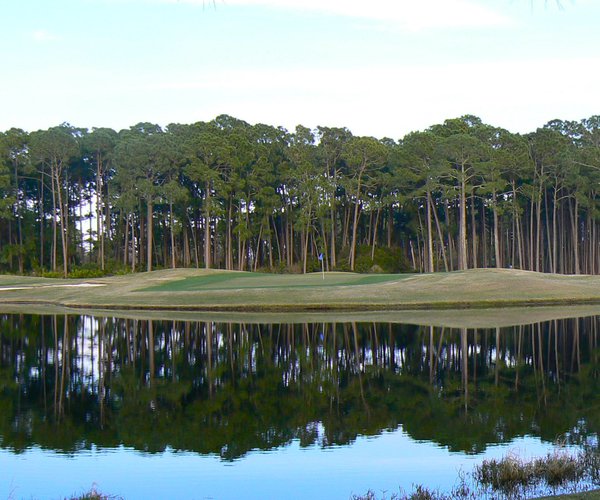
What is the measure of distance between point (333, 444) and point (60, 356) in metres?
15.2

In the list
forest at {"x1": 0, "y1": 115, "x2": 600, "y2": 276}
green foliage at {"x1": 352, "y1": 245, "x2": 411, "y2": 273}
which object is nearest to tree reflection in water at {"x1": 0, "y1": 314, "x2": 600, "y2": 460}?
forest at {"x1": 0, "y1": 115, "x2": 600, "y2": 276}

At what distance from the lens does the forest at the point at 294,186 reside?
80.3 meters

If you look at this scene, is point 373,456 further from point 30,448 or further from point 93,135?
point 93,135

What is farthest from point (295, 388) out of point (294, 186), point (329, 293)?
point (294, 186)

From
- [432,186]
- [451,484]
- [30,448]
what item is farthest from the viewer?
[432,186]

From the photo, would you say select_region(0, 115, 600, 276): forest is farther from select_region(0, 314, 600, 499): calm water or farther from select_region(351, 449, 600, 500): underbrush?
select_region(351, 449, 600, 500): underbrush

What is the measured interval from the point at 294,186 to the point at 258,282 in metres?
32.0

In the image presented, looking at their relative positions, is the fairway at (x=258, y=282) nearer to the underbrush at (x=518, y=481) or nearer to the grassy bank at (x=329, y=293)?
the grassy bank at (x=329, y=293)

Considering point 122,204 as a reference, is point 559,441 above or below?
below

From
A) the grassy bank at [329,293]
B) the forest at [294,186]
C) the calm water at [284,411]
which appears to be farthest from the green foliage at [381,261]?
the calm water at [284,411]

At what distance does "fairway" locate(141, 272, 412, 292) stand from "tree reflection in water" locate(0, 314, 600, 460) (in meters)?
21.8

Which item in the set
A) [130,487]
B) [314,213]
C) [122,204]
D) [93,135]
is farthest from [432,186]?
[130,487]

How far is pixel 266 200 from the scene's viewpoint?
85.0 m

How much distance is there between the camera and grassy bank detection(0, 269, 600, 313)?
1747 inches
